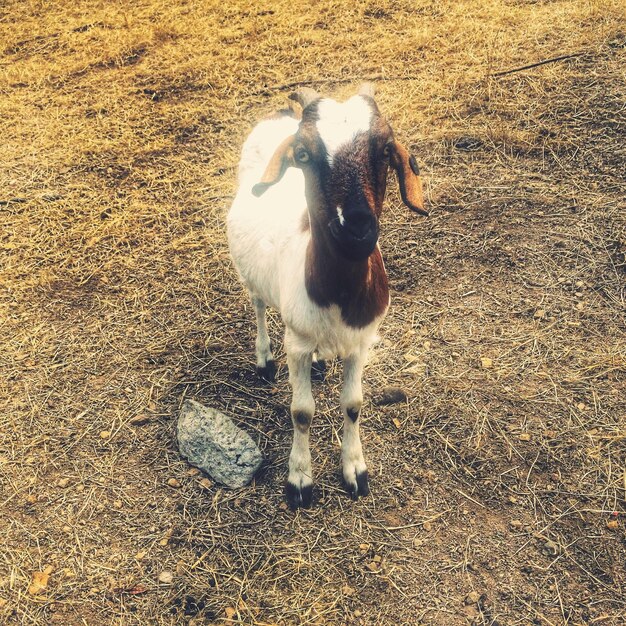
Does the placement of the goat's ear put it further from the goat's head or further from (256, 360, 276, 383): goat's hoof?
(256, 360, 276, 383): goat's hoof

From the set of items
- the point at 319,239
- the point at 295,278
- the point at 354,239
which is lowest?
the point at 295,278

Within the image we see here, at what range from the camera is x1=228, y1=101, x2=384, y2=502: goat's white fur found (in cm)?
321

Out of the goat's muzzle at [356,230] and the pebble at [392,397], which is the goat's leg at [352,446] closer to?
the pebble at [392,397]

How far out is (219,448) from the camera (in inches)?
151

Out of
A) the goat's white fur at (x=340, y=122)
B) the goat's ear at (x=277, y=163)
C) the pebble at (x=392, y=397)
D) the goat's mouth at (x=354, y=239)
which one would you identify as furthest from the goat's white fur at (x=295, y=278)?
the pebble at (x=392, y=397)

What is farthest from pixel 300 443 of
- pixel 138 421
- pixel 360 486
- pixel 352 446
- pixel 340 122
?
pixel 340 122

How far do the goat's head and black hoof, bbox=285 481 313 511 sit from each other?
161 cm

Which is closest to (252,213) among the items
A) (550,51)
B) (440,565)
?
(440,565)

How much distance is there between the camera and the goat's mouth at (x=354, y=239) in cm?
264

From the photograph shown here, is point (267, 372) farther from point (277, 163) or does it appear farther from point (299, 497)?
point (277, 163)

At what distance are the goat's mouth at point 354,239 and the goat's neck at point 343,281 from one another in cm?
13

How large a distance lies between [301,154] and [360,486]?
2.01 metres

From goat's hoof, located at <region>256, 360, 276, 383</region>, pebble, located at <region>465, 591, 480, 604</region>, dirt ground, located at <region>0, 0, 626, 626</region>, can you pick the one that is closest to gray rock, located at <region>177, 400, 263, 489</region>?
dirt ground, located at <region>0, 0, 626, 626</region>

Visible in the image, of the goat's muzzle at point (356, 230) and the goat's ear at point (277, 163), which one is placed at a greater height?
the goat's ear at point (277, 163)
